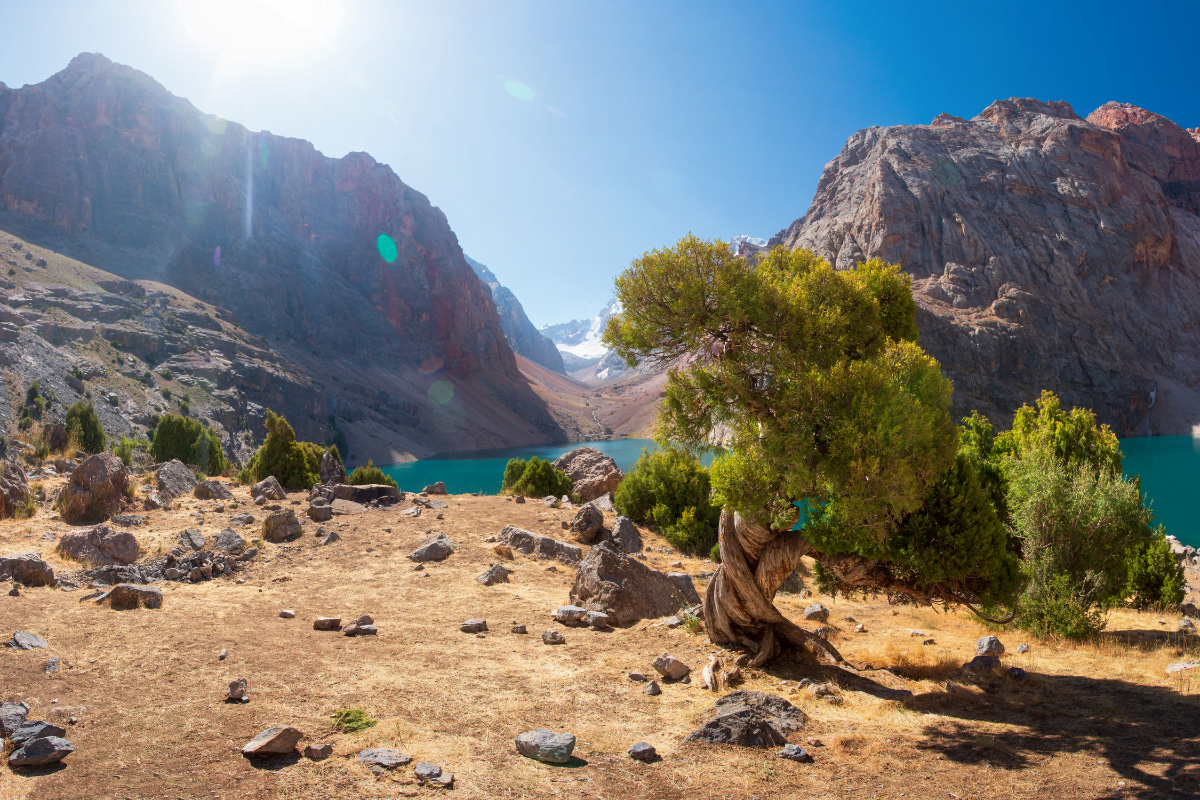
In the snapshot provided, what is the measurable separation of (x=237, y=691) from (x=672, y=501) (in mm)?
18752

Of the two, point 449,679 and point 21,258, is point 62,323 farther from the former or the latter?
point 449,679

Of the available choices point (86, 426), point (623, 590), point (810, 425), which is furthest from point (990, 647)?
point (86, 426)

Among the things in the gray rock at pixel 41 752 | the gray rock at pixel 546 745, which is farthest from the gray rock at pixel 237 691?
the gray rock at pixel 546 745

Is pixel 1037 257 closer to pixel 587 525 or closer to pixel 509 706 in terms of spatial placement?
pixel 587 525

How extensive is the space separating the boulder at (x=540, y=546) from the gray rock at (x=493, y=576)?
224 cm

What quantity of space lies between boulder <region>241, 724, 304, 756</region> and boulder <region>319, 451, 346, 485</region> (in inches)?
954

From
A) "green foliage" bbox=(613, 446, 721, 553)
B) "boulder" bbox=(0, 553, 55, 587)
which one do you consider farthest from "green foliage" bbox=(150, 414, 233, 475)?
"boulder" bbox=(0, 553, 55, 587)

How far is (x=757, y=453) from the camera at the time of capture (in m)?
8.28

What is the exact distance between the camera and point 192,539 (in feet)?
46.8

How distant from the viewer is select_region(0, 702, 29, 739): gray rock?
5.38m

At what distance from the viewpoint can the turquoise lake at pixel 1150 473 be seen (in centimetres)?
4250

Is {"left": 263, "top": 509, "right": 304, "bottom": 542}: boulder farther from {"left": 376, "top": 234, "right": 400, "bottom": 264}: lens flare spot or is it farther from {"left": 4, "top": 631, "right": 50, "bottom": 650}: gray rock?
{"left": 376, "top": 234, "right": 400, "bottom": 264}: lens flare spot

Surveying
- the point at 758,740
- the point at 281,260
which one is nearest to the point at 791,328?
the point at 758,740

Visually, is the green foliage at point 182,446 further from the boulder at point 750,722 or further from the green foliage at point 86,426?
the boulder at point 750,722
